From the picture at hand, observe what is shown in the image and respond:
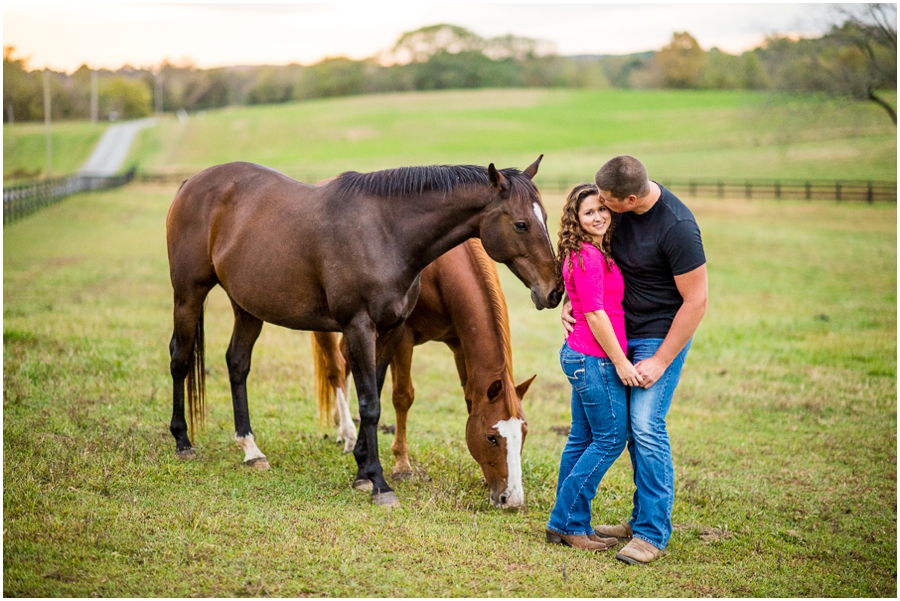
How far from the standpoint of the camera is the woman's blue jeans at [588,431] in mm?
4402

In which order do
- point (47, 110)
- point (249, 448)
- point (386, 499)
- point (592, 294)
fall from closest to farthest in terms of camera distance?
point (592, 294), point (386, 499), point (249, 448), point (47, 110)

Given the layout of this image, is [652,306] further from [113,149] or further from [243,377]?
[113,149]

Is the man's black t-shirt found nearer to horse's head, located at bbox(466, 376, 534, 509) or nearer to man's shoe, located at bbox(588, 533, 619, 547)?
horse's head, located at bbox(466, 376, 534, 509)

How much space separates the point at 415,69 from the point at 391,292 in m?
84.3

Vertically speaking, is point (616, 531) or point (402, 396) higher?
point (402, 396)

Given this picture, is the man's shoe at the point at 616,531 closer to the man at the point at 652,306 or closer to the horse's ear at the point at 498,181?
the man at the point at 652,306

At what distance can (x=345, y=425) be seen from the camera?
21.7 feet

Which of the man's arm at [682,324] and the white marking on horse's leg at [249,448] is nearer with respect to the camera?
the man's arm at [682,324]

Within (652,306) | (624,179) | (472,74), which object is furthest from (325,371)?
(472,74)

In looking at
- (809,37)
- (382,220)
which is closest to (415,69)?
(809,37)

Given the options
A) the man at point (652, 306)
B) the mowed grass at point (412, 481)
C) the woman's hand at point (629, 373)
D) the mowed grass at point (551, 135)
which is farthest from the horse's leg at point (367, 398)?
the mowed grass at point (551, 135)

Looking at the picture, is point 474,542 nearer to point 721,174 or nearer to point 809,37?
point 809,37

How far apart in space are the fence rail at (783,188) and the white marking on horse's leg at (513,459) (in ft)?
98.4

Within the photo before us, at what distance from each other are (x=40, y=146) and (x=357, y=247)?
15731mm
